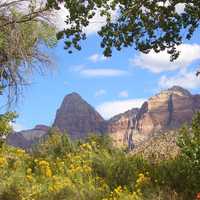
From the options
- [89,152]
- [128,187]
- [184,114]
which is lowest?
[128,187]

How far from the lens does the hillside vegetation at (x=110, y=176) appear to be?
1260cm

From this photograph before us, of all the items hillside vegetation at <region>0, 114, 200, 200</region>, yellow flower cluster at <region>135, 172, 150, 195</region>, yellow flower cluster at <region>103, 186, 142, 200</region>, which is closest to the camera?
yellow flower cluster at <region>103, 186, 142, 200</region>

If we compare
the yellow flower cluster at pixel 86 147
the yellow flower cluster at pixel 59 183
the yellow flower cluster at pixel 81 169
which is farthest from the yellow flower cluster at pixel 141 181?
the yellow flower cluster at pixel 86 147

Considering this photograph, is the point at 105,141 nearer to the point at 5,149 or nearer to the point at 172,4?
the point at 5,149

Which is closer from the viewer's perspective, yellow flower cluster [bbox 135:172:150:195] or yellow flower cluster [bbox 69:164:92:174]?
Result: yellow flower cluster [bbox 135:172:150:195]

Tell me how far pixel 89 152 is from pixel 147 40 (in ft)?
14.1

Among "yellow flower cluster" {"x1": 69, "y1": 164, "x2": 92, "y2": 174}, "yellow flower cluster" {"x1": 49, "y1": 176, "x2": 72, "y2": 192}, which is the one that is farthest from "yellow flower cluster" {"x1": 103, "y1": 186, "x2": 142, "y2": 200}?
"yellow flower cluster" {"x1": 69, "y1": 164, "x2": 92, "y2": 174}

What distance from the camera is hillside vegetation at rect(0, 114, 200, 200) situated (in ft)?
41.3

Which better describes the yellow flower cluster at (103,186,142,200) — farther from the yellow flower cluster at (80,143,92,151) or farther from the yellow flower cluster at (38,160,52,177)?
the yellow flower cluster at (80,143,92,151)

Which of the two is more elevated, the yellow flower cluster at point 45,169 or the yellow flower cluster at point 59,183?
the yellow flower cluster at point 45,169

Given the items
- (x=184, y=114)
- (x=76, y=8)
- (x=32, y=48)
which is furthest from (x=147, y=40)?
(x=184, y=114)

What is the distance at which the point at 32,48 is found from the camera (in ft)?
61.1

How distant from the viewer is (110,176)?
49.2ft

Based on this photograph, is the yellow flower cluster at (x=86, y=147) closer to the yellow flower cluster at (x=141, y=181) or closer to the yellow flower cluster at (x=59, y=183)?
the yellow flower cluster at (x=59, y=183)
